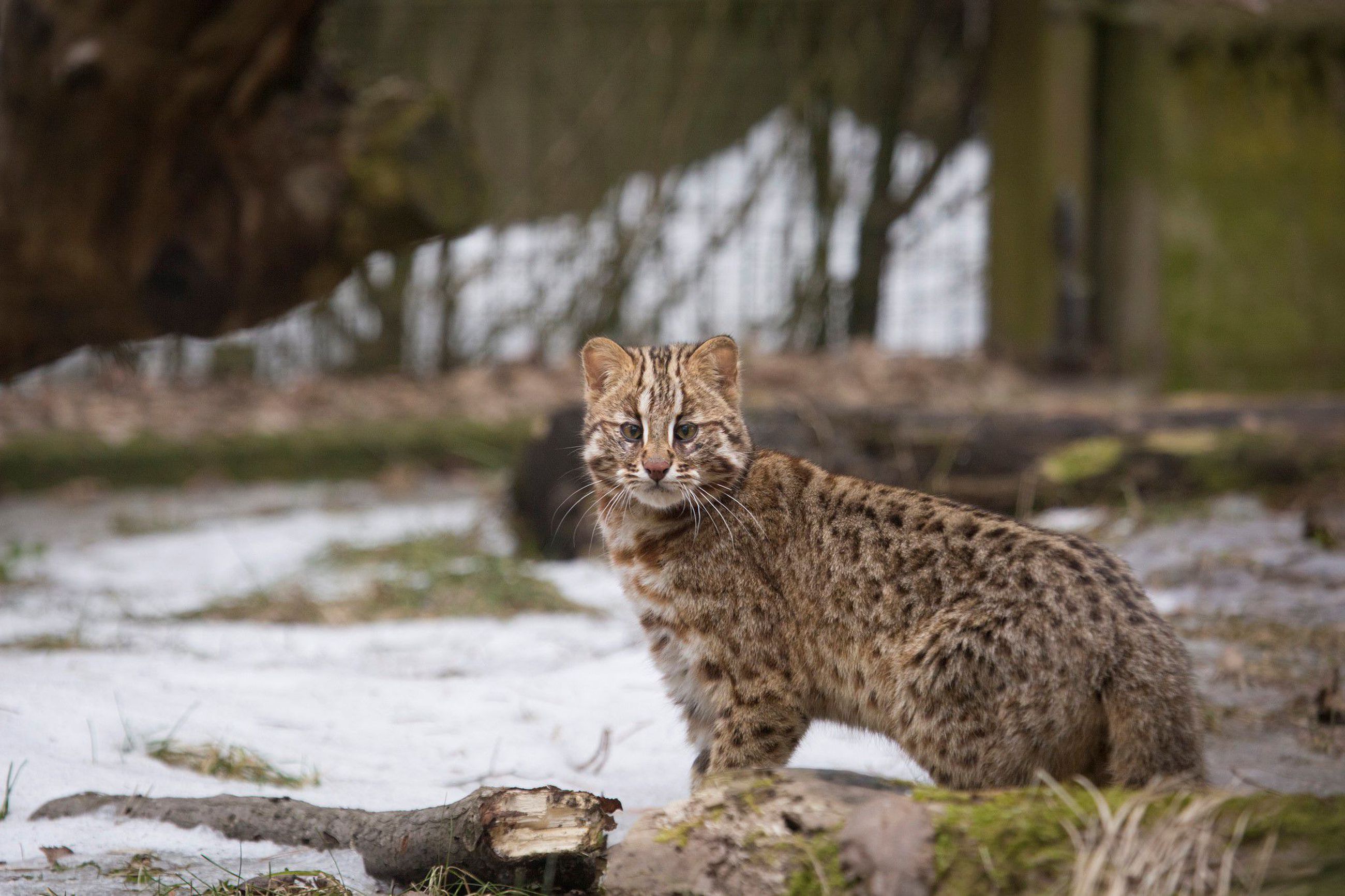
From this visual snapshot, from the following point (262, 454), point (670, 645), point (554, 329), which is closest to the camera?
point (670, 645)

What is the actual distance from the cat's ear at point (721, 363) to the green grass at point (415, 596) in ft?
7.28

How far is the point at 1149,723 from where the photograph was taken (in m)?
2.99

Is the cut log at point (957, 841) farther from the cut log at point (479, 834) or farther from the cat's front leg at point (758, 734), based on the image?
the cat's front leg at point (758, 734)

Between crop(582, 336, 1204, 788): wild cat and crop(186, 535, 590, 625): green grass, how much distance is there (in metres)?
2.11

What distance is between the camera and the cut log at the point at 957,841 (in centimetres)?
235

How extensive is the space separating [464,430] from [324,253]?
3.43 metres

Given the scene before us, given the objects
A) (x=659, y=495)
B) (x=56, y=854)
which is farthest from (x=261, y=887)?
(x=659, y=495)

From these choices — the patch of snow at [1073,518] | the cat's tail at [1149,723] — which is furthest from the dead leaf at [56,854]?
the patch of snow at [1073,518]

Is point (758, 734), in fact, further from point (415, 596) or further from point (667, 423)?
point (415, 596)

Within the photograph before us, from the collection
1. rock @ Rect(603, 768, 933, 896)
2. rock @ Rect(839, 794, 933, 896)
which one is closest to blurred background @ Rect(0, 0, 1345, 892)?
rock @ Rect(603, 768, 933, 896)

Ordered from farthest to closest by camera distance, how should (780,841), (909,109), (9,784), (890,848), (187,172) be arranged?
(909,109)
(187,172)
(9,784)
(780,841)
(890,848)

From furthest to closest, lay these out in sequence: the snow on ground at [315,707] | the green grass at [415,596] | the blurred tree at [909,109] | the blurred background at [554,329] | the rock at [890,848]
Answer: the blurred tree at [909,109]
the green grass at [415,596]
the blurred background at [554,329]
the snow on ground at [315,707]
the rock at [890,848]

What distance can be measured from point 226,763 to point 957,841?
2.42 m

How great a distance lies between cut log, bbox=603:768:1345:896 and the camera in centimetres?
235
